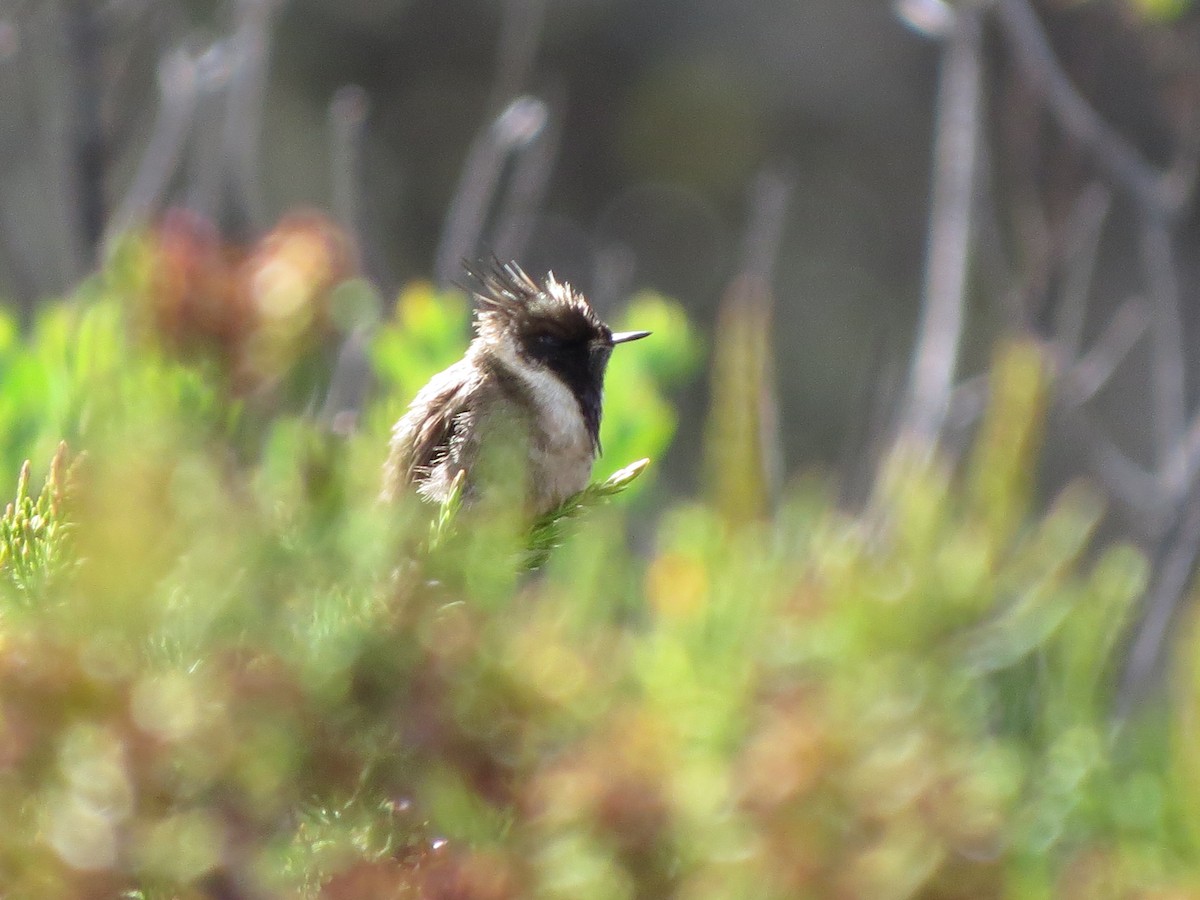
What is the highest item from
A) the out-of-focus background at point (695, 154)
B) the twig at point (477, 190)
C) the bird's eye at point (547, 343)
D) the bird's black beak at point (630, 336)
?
the out-of-focus background at point (695, 154)

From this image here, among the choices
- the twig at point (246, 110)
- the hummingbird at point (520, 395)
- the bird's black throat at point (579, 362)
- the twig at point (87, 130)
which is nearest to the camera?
the hummingbird at point (520, 395)

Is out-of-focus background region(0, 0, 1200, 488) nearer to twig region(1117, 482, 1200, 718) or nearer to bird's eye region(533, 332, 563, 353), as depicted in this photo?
twig region(1117, 482, 1200, 718)

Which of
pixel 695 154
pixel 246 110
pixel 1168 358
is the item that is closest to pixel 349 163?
pixel 246 110

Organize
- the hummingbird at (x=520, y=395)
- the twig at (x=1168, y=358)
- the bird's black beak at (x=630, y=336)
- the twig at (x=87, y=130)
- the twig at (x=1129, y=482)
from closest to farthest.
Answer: the hummingbird at (x=520, y=395) < the bird's black beak at (x=630, y=336) < the twig at (x=87, y=130) < the twig at (x=1168, y=358) < the twig at (x=1129, y=482)

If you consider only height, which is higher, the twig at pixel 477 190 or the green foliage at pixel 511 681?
the twig at pixel 477 190

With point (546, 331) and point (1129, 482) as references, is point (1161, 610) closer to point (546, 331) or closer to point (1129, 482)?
point (1129, 482)

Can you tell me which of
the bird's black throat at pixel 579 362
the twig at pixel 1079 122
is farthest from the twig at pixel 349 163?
the twig at pixel 1079 122

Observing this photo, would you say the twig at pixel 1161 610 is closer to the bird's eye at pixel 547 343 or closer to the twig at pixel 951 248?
the twig at pixel 951 248
